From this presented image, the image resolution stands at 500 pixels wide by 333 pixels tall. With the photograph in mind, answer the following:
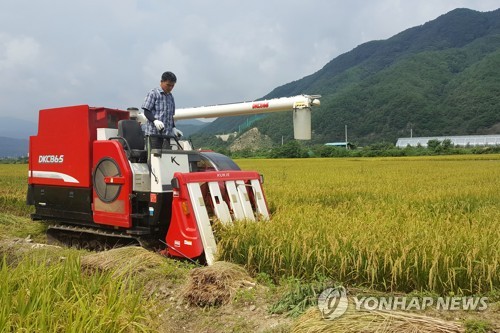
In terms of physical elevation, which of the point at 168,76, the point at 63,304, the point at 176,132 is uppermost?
the point at 168,76

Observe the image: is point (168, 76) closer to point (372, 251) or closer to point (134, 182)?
point (134, 182)

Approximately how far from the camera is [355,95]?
91.9 meters

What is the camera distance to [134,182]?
5938mm

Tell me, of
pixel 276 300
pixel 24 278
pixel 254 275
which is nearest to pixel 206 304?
pixel 276 300

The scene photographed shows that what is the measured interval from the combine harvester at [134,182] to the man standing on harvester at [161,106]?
0.23 metres

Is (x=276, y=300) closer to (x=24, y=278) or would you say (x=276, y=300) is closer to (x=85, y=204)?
(x=24, y=278)

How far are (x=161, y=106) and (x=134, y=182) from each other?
4.03 feet

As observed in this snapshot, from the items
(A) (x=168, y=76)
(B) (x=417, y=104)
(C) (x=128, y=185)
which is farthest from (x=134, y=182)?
(B) (x=417, y=104)

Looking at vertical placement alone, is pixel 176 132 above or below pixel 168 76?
below

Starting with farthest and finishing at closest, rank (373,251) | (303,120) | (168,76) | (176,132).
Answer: (176,132)
(168,76)
(303,120)
(373,251)

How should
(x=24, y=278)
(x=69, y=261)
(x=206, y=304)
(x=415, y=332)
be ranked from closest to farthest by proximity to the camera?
(x=415, y=332) < (x=24, y=278) < (x=69, y=261) < (x=206, y=304)

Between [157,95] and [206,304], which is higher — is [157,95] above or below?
above

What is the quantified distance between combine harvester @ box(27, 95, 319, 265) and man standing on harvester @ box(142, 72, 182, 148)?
226 millimetres

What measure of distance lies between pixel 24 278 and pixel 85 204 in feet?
10.2
